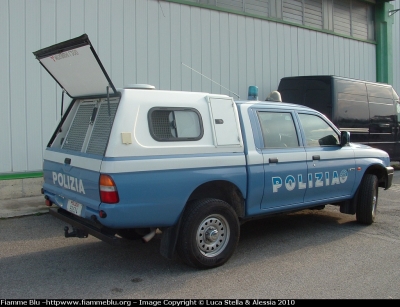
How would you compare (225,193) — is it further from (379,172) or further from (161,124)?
(379,172)

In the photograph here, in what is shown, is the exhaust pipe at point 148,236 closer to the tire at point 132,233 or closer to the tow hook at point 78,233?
the tire at point 132,233

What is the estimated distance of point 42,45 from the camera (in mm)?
8938

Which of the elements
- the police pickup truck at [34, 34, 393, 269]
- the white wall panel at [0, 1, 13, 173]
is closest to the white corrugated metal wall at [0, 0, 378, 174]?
the white wall panel at [0, 1, 13, 173]

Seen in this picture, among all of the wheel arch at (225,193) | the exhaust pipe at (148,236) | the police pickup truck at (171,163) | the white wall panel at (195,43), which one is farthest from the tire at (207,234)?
the white wall panel at (195,43)

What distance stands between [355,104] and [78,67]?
7.91m

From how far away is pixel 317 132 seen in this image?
20.4 feet

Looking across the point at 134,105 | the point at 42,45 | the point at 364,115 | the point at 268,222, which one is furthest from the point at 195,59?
the point at 134,105

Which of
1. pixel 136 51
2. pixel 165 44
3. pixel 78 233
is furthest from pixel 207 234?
pixel 165 44

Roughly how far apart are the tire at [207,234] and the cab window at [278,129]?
1077 mm

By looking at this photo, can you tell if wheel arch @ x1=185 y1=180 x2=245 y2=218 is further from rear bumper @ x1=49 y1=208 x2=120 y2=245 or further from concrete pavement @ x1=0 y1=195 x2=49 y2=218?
concrete pavement @ x1=0 y1=195 x2=49 y2=218

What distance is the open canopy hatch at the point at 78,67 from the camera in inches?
173

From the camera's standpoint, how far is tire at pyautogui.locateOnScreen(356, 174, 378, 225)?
664 cm

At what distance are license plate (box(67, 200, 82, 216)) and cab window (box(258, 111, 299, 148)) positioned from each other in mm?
2306

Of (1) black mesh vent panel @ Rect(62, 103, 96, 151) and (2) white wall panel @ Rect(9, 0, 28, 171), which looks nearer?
(1) black mesh vent panel @ Rect(62, 103, 96, 151)
